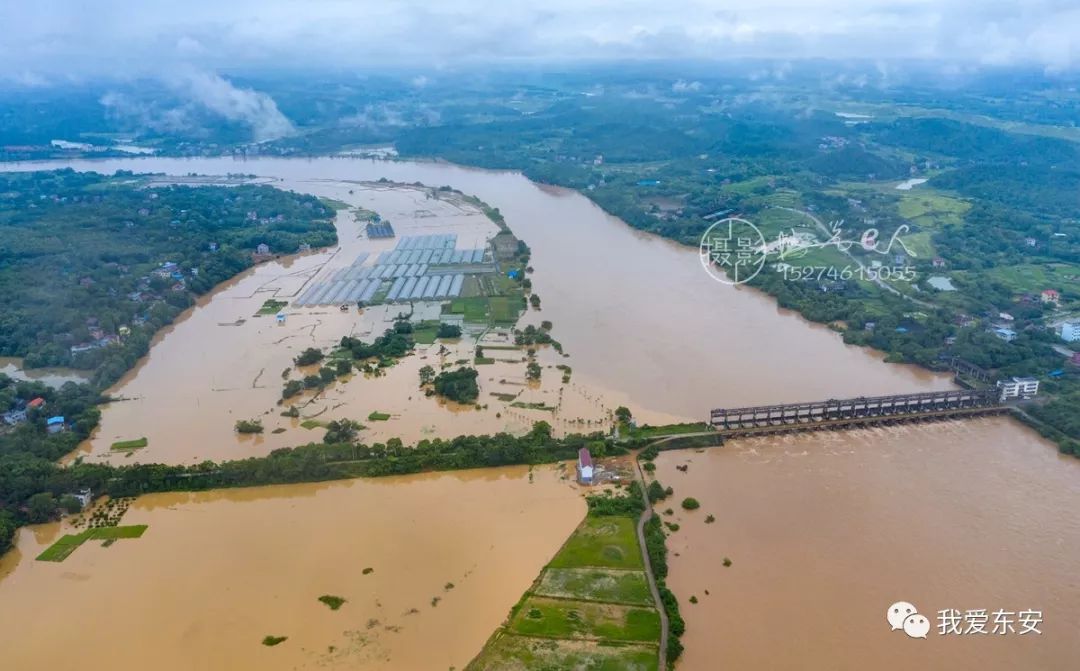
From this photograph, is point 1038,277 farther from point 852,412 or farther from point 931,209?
point 852,412

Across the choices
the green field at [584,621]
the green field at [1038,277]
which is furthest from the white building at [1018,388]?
the green field at [584,621]

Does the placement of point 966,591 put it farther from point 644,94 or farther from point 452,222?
point 644,94

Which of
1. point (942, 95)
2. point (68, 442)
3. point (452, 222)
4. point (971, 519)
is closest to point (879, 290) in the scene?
point (971, 519)

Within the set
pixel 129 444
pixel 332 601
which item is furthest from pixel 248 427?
pixel 332 601

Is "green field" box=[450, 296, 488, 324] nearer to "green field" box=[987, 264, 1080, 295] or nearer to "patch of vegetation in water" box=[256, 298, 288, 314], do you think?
"patch of vegetation in water" box=[256, 298, 288, 314]

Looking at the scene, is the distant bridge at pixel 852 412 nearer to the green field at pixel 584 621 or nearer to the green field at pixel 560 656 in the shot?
the green field at pixel 584 621

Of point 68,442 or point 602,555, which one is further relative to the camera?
point 68,442
